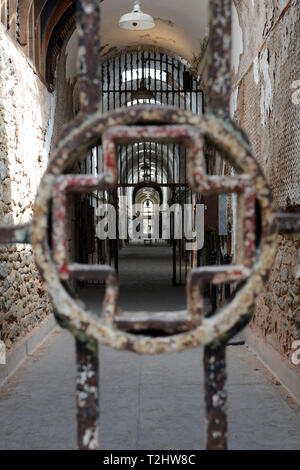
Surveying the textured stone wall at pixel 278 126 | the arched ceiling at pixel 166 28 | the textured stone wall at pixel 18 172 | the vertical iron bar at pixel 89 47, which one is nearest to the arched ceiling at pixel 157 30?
the arched ceiling at pixel 166 28

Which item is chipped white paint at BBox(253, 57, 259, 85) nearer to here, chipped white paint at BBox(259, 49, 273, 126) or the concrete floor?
chipped white paint at BBox(259, 49, 273, 126)

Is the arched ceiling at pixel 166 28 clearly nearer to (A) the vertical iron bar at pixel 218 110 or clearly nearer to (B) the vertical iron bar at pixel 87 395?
(A) the vertical iron bar at pixel 218 110

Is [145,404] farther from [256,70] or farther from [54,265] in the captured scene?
[256,70]

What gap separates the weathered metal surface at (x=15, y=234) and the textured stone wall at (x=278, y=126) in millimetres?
2561

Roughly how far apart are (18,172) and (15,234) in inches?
156

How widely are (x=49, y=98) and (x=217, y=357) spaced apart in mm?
5871

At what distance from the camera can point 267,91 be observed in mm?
4547

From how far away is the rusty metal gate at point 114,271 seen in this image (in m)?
1.05

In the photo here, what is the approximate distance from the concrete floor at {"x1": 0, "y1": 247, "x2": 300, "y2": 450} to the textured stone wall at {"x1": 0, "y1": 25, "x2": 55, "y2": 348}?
51 centimetres

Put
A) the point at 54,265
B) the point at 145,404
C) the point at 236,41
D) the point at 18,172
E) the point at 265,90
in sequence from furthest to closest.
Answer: the point at 236,41 < the point at 18,172 < the point at 265,90 < the point at 145,404 < the point at 54,265

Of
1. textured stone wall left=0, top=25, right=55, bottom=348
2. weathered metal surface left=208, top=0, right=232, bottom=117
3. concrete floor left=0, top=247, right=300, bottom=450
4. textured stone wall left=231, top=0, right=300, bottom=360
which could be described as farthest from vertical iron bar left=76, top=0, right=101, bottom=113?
textured stone wall left=0, top=25, right=55, bottom=348

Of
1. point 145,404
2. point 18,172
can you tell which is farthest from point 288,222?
point 18,172

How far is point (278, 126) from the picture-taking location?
13.5 ft

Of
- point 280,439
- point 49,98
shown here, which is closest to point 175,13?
point 49,98
